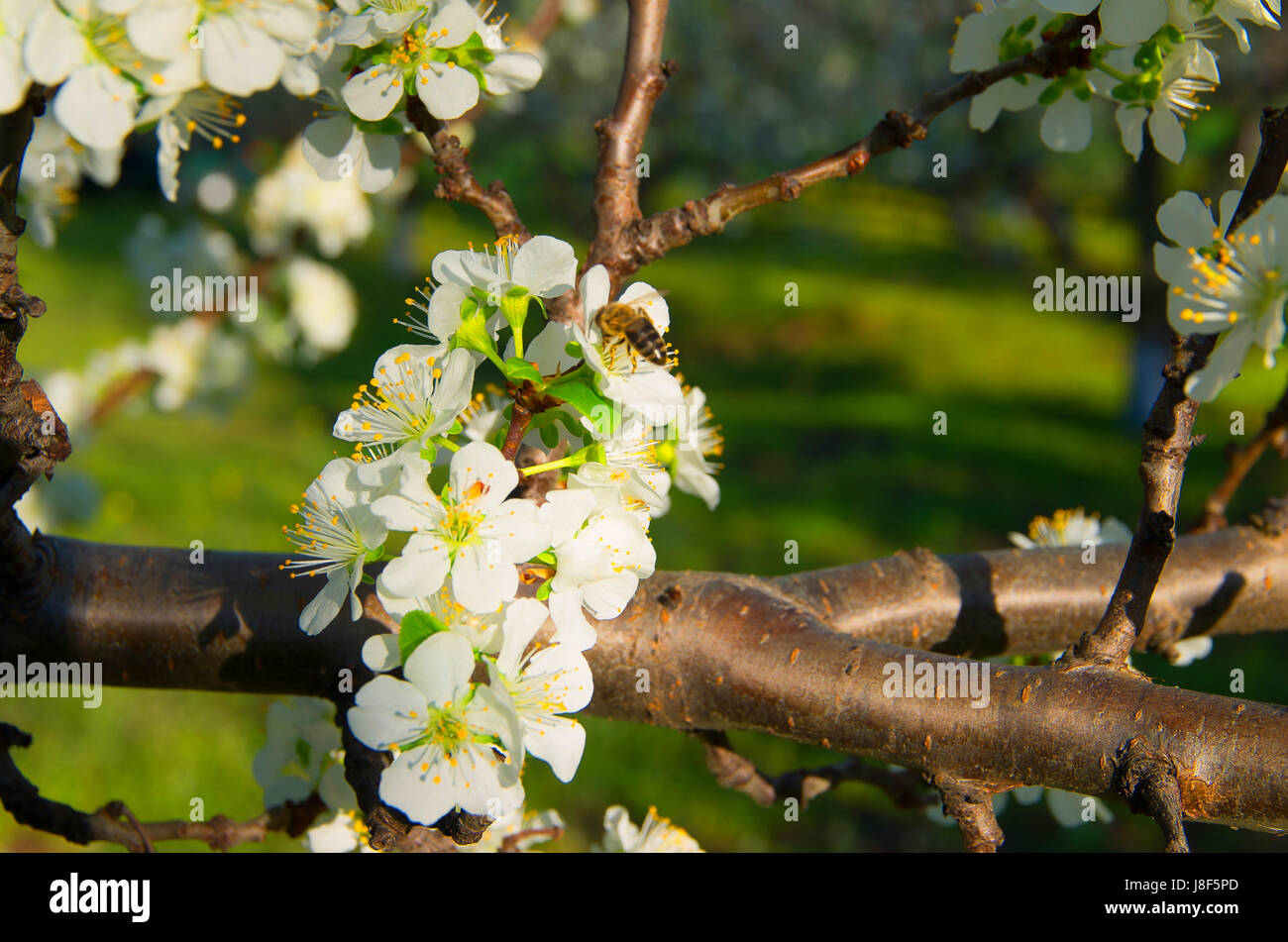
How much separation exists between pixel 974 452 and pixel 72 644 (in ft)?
24.0

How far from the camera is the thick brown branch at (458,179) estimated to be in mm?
1258

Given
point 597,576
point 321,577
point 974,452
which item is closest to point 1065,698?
point 597,576

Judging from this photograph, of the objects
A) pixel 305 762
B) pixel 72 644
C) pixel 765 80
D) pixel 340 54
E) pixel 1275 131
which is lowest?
pixel 305 762

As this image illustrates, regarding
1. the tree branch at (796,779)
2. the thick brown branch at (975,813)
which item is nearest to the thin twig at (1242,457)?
the tree branch at (796,779)

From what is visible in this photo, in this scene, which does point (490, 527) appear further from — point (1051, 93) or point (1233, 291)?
point (1051, 93)

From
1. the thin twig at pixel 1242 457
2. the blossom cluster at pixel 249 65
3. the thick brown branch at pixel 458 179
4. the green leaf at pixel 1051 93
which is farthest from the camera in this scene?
the thin twig at pixel 1242 457

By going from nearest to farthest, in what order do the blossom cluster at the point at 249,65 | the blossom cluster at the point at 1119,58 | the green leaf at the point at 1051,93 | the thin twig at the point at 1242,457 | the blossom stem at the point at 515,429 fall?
the blossom cluster at the point at 249,65, the blossom stem at the point at 515,429, the blossom cluster at the point at 1119,58, the green leaf at the point at 1051,93, the thin twig at the point at 1242,457

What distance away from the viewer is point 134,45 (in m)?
0.90

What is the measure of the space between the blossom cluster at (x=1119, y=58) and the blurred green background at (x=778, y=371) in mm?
2897

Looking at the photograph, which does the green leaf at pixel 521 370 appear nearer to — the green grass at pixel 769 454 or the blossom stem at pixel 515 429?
the blossom stem at pixel 515 429

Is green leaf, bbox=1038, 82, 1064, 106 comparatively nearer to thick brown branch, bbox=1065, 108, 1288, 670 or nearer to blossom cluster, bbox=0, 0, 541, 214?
thick brown branch, bbox=1065, 108, 1288, 670

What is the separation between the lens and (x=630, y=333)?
1.04 m

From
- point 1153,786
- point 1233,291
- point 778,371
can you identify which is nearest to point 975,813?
point 1153,786
